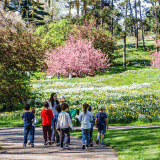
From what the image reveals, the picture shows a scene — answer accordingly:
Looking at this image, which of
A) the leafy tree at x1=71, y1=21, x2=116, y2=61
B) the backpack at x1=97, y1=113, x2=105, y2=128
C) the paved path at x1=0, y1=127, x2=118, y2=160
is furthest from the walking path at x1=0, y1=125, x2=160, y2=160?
the leafy tree at x1=71, y1=21, x2=116, y2=61

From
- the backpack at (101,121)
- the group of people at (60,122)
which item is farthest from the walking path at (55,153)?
the backpack at (101,121)

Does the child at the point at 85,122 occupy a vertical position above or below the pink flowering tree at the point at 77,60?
below

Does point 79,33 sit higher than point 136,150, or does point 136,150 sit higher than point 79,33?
point 79,33

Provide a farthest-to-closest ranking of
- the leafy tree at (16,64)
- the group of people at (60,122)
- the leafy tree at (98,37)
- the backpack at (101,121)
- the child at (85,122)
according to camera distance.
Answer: the leafy tree at (98,37), the leafy tree at (16,64), the backpack at (101,121), the child at (85,122), the group of people at (60,122)

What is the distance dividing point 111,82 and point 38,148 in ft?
83.2

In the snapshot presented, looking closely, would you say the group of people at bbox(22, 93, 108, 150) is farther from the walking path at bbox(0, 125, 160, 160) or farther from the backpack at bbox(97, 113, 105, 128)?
the walking path at bbox(0, 125, 160, 160)

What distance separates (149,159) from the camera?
6520mm

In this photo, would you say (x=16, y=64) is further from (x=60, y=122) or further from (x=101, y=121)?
(x=60, y=122)

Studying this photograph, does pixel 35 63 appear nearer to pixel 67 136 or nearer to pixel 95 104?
pixel 95 104

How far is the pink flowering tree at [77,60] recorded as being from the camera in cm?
3928

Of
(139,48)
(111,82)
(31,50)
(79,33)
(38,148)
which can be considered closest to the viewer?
(38,148)

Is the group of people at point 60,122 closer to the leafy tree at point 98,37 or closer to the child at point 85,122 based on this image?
the child at point 85,122

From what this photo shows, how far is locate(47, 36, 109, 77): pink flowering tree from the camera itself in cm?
3928

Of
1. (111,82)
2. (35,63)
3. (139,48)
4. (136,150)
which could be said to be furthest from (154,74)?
(139,48)
